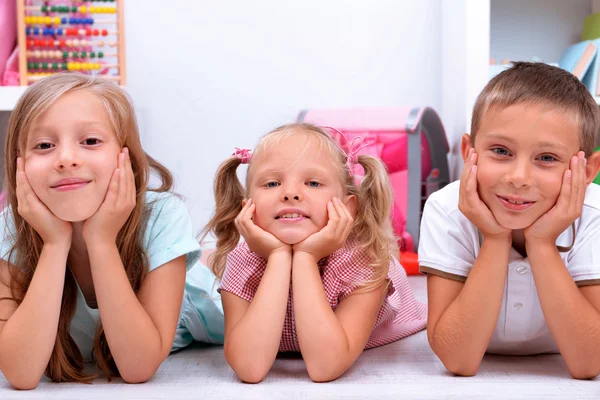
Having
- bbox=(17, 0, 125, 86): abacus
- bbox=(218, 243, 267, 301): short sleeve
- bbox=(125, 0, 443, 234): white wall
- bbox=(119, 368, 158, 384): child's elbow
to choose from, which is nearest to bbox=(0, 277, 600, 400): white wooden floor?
bbox=(119, 368, 158, 384): child's elbow

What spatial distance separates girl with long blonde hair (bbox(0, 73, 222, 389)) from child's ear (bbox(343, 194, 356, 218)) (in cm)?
26

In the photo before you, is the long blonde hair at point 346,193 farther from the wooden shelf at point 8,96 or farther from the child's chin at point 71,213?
the wooden shelf at point 8,96

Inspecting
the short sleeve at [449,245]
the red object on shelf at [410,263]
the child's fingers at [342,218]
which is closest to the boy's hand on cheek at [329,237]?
the child's fingers at [342,218]

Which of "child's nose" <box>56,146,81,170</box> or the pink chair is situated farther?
the pink chair

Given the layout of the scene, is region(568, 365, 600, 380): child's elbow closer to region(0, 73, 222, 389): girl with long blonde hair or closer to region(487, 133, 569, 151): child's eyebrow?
region(487, 133, 569, 151): child's eyebrow

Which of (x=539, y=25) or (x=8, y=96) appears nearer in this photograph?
(x=8, y=96)

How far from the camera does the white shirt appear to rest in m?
1.04

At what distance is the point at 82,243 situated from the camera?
3.51 ft

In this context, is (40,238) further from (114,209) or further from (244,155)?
(244,155)

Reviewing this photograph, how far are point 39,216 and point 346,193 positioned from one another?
0.48 m

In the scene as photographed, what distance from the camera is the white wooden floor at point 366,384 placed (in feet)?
3.07

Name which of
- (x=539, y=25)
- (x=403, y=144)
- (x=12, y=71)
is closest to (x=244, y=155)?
(x=403, y=144)

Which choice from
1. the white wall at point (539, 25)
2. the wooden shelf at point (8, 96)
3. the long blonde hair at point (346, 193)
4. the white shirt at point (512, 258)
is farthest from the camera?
the white wall at point (539, 25)

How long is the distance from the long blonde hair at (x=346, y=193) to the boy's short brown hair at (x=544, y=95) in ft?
0.69
